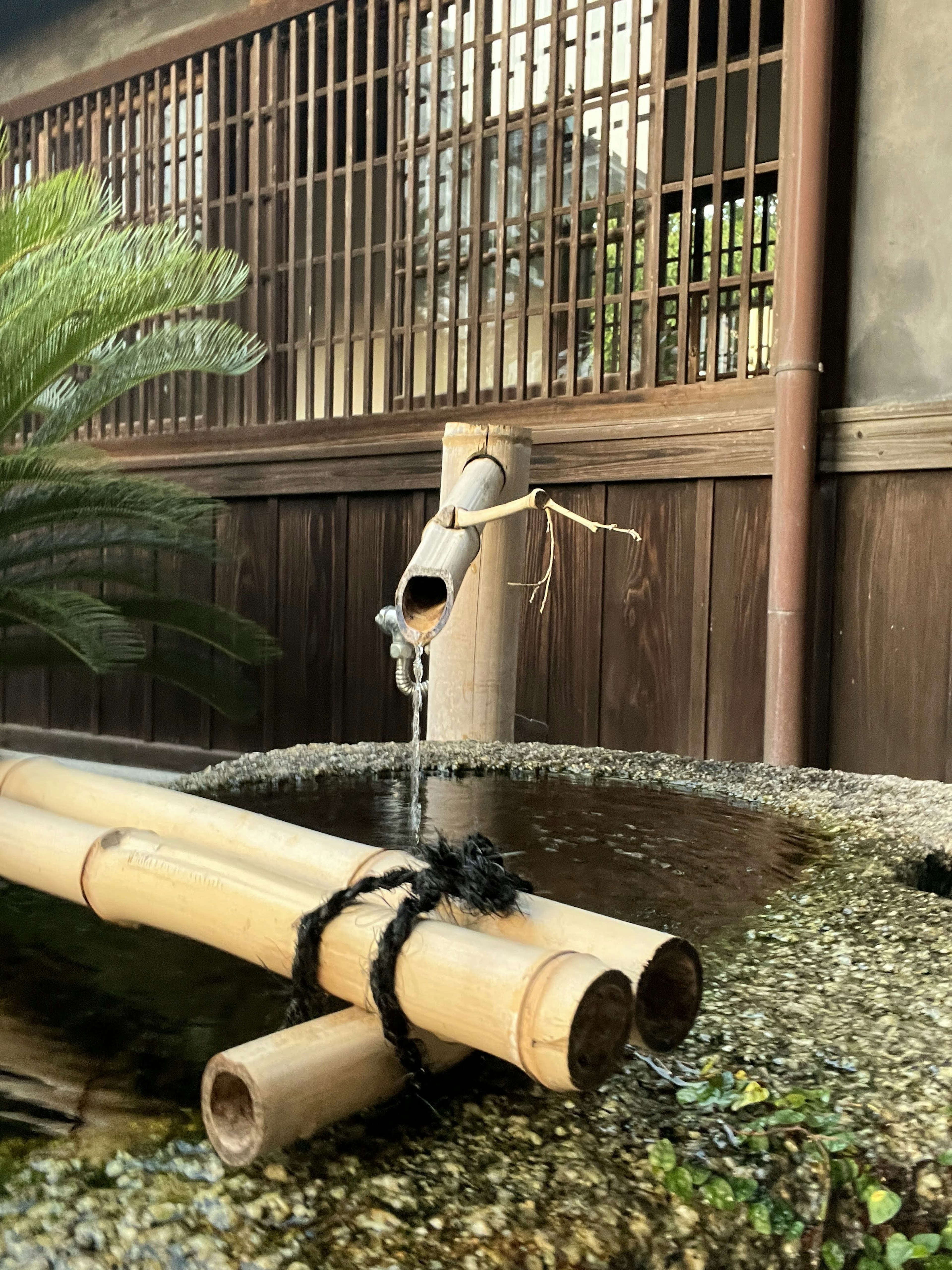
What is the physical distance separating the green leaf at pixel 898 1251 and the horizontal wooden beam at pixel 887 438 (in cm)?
311

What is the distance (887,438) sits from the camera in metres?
3.77

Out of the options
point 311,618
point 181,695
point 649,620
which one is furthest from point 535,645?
Answer: point 181,695

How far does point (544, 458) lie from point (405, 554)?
0.95 m

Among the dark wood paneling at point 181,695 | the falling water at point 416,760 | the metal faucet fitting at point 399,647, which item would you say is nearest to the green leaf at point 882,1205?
the falling water at point 416,760

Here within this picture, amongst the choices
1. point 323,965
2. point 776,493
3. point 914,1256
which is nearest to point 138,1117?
point 323,965

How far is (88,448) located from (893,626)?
3.41m

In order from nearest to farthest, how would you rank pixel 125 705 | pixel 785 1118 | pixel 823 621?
1. pixel 785 1118
2. pixel 823 621
3. pixel 125 705

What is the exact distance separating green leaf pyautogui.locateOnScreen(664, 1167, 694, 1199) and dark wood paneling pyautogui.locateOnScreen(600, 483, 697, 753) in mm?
3376

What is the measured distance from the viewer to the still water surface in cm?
119

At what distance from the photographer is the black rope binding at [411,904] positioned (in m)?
1.08

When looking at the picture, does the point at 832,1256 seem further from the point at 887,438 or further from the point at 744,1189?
the point at 887,438

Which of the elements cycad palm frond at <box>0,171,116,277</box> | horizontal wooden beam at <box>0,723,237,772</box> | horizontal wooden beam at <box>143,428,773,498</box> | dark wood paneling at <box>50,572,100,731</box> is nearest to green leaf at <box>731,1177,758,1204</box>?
horizontal wooden beam at <box>143,428,773,498</box>

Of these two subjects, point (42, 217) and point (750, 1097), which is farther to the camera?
point (42, 217)

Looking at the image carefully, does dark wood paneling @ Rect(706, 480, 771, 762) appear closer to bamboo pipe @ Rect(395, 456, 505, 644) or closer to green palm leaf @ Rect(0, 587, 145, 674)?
bamboo pipe @ Rect(395, 456, 505, 644)
